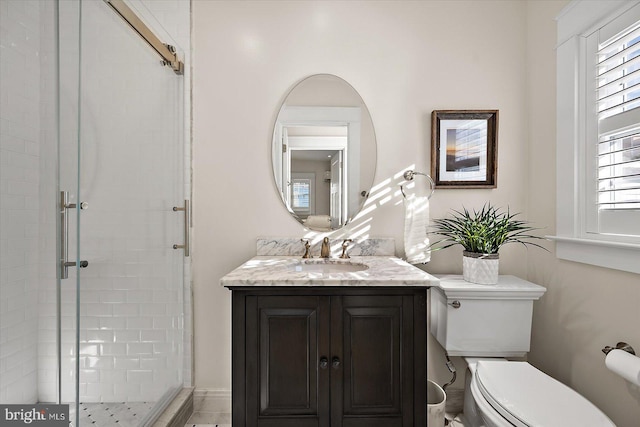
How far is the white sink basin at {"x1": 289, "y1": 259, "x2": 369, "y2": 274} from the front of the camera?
1.75m

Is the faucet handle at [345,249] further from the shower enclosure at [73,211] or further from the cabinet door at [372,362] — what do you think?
the shower enclosure at [73,211]

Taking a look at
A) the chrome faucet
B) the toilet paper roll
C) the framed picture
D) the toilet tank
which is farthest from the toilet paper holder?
the chrome faucet

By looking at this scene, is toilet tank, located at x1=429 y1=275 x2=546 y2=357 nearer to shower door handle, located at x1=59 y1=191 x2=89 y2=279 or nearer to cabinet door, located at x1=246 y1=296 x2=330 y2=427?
cabinet door, located at x1=246 y1=296 x2=330 y2=427

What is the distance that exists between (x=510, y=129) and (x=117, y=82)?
6.62 ft

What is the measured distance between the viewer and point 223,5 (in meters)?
1.93

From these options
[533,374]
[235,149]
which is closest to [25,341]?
[235,149]

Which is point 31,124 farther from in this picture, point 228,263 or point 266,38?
point 266,38

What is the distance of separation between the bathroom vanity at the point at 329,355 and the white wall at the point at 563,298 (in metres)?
0.76

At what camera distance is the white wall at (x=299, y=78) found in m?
1.93

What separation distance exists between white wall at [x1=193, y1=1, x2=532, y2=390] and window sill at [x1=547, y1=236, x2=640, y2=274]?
13.4 inches

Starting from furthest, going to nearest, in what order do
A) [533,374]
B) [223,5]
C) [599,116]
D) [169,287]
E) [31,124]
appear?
1. [223,5]
2. [169,287]
3. [599,116]
4. [533,374]
5. [31,124]

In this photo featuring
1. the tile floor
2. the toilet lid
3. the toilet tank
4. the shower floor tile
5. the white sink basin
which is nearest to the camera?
the toilet lid

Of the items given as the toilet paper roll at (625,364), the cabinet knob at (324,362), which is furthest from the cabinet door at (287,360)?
the toilet paper roll at (625,364)

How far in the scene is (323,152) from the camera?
1.92 m
